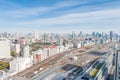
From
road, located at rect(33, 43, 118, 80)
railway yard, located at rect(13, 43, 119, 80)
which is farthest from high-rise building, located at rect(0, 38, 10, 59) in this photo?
road, located at rect(33, 43, 118, 80)

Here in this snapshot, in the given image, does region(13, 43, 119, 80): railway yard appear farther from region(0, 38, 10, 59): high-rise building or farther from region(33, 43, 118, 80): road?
region(0, 38, 10, 59): high-rise building

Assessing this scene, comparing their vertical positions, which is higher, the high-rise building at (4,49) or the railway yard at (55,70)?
the high-rise building at (4,49)

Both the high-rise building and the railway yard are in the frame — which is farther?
the high-rise building

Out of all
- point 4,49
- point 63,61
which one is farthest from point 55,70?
point 4,49

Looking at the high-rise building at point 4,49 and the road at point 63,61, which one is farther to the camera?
the high-rise building at point 4,49

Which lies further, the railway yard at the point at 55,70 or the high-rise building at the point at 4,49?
the high-rise building at the point at 4,49

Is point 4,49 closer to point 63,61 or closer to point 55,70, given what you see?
point 63,61

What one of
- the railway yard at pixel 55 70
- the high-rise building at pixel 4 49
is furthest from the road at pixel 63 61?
the high-rise building at pixel 4 49

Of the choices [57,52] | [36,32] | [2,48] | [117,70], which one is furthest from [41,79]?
[36,32]

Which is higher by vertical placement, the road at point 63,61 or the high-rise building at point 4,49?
the high-rise building at point 4,49

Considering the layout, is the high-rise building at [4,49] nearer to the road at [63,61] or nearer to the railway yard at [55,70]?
the railway yard at [55,70]

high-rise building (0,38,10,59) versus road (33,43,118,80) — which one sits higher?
high-rise building (0,38,10,59)
